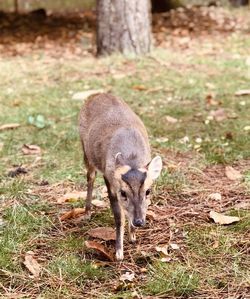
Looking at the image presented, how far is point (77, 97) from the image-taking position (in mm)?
7504

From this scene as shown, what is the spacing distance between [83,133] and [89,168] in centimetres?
25

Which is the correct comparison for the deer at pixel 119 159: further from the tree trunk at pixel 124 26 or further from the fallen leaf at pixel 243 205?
the tree trunk at pixel 124 26

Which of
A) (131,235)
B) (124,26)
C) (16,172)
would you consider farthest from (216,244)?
(124,26)

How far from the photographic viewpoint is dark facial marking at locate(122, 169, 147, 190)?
11.7 feet

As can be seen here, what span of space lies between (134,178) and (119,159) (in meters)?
0.24

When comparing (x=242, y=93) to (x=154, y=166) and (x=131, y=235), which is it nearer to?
(x=131, y=235)

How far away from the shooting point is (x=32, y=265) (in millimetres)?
3754

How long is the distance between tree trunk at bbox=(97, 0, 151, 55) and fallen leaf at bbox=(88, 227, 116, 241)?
5.28 meters

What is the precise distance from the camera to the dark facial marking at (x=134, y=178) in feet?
11.7

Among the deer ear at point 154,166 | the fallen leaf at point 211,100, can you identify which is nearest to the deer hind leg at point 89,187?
the deer ear at point 154,166

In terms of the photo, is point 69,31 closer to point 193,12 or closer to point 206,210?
point 193,12

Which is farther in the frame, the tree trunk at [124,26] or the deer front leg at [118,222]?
the tree trunk at [124,26]

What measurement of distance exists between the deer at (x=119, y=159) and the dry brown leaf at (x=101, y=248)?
0.15 feet

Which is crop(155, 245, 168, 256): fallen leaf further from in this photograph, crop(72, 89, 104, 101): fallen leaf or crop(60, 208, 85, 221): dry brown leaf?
crop(72, 89, 104, 101): fallen leaf
